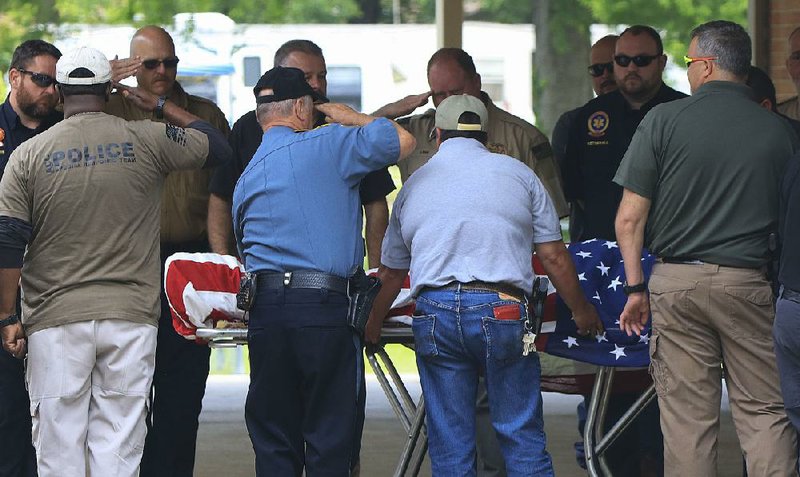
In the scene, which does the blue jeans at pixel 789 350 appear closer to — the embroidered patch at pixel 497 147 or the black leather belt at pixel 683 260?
the black leather belt at pixel 683 260

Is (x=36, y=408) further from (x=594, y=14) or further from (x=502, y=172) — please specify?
(x=594, y=14)

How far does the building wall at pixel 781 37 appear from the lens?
9.05 m

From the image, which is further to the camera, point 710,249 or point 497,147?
point 497,147

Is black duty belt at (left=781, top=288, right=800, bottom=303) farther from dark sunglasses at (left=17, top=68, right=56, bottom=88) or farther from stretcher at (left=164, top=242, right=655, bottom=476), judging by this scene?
dark sunglasses at (left=17, top=68, right=56, bottom=88)

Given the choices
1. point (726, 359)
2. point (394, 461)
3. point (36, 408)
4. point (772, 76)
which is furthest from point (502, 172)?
point (772, 76)

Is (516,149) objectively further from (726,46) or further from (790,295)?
(790,295)

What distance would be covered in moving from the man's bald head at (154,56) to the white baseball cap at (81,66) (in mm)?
927

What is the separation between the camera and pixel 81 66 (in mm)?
5082

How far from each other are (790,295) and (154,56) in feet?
9.16

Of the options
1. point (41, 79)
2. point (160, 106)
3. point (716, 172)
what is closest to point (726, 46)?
point (716, 172)

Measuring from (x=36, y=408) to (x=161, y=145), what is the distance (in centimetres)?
102

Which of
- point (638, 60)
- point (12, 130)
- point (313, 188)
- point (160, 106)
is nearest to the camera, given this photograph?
point (313, 188)

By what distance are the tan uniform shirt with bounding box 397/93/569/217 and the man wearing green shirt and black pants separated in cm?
138

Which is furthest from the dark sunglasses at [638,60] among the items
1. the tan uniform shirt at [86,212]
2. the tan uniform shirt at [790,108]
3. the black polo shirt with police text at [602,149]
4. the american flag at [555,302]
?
the tan uniform shirt at [86,212]
